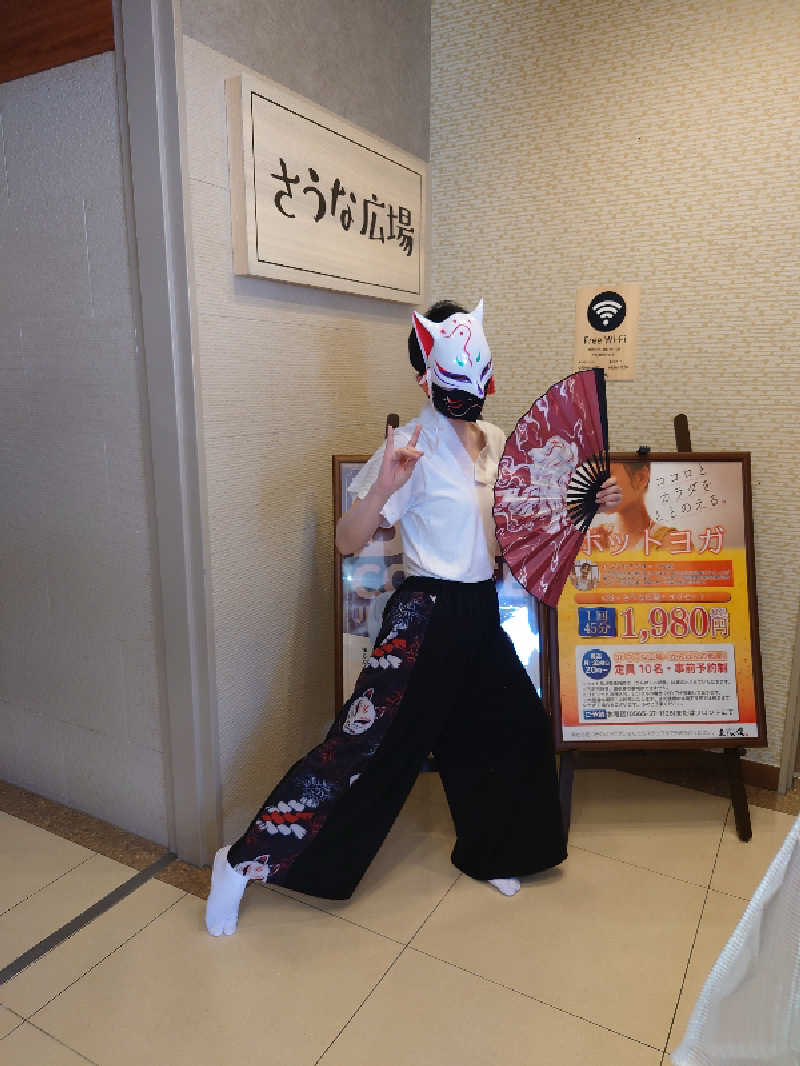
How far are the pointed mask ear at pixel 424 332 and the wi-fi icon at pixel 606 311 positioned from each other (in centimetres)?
99

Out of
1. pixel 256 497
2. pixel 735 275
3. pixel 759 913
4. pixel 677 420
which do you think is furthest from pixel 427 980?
pixel 735 275

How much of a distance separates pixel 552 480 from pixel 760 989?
1.06 metres

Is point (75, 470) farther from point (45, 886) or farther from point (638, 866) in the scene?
point (638, 866)

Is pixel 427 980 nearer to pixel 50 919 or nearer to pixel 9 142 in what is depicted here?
pixel 50 919

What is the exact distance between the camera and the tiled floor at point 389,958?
150 centimetres

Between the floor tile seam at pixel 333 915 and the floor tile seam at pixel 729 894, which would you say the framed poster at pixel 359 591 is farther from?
the floor tile seam at pixel 729 894

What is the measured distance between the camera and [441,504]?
1.76 meters

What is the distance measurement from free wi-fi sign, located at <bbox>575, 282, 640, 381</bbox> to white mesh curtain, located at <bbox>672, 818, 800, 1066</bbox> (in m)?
1.72

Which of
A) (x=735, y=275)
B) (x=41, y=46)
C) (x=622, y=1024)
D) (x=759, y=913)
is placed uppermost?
(x=41, y=46)

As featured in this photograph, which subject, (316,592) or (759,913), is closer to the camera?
(759,913)

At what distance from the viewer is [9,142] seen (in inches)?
77.5

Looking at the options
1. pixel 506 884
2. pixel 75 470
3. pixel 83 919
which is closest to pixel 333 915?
pixel 506 884

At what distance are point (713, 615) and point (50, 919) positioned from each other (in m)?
1.94

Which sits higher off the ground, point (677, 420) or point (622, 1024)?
point (677, 420)
